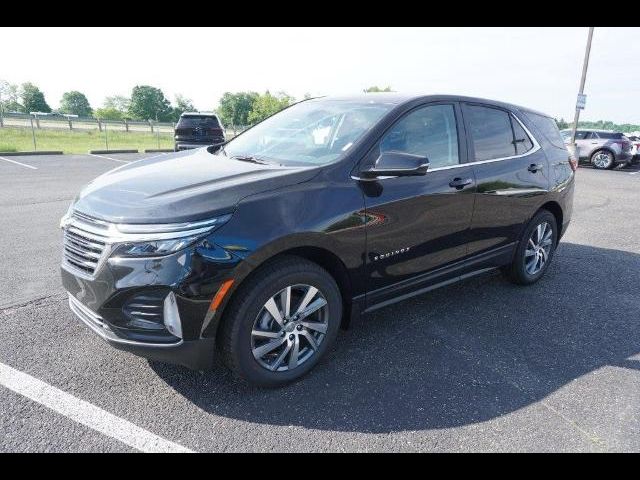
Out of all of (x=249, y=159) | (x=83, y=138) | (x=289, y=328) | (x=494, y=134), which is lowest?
(x=83, y=138)

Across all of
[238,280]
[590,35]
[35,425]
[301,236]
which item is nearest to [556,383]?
[301,236]

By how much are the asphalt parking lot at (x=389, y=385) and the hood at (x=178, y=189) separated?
105 cm

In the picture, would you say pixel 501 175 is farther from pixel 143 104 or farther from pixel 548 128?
pixel 143 104

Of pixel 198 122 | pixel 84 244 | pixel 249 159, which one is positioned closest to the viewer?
pixel 84 244

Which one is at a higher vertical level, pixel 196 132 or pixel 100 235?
pixel 196 132

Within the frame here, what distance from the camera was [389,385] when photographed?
2.82 m

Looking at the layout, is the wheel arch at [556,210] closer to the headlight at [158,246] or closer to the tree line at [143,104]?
the headlight at [158,246]

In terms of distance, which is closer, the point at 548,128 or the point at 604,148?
the point at 548,128

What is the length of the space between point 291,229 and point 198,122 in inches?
515

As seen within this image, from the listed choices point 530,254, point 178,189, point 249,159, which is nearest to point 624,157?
point 530,254

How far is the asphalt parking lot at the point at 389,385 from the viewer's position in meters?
2.36

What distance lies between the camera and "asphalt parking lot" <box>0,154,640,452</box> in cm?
236

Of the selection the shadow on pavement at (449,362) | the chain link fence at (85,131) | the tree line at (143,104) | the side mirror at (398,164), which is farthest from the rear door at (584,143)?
the tree line at (143,104)

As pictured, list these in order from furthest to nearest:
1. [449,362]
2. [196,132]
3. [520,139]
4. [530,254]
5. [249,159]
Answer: [196,132] < [530,254] < [520,139] < [249,159] < [449,362]
